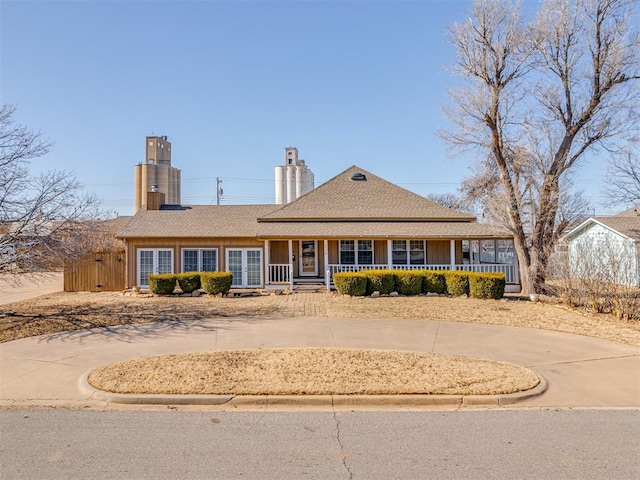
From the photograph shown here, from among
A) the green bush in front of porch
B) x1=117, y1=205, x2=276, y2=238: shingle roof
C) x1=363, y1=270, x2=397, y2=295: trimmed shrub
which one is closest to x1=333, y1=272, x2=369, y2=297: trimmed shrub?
x1=363, y1=270, x2=397, y2=295: trimmed shrub

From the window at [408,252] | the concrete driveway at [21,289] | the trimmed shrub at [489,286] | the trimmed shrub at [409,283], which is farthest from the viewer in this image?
the window at [408,252]

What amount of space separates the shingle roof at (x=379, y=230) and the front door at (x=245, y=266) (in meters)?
1.35

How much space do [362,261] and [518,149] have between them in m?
8.92

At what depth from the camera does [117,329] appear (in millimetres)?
11188

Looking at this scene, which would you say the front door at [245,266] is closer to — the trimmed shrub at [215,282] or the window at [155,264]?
the trimmed shrub at [215,282]

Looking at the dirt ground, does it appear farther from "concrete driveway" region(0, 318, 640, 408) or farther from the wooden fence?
the wooden fence

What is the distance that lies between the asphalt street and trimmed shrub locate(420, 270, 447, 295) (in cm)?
1193

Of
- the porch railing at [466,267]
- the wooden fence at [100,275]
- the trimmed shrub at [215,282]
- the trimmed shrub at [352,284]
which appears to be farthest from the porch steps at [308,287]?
the wooden fence at [100,275]

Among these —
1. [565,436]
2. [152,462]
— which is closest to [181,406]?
[152,462]

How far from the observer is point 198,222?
22.5 meters

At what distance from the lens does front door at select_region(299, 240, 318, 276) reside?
2175 centimetres

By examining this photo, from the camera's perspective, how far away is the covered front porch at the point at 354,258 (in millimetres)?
20344

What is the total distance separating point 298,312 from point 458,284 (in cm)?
718

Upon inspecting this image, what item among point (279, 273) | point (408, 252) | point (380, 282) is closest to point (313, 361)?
point (380, 282)
